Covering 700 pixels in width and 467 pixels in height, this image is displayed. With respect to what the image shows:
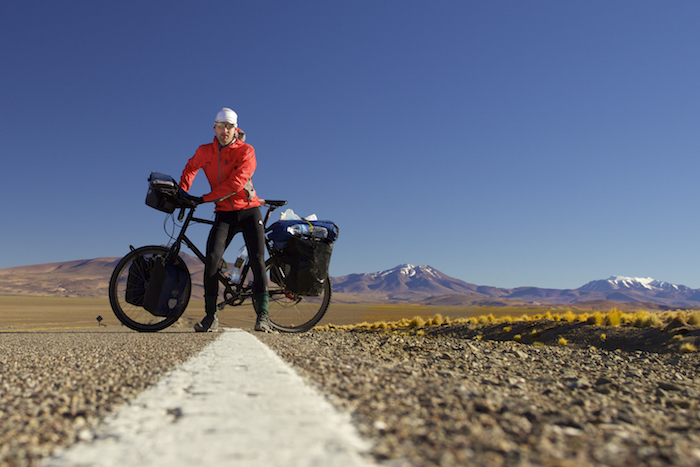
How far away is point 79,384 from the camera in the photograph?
2.02 meters

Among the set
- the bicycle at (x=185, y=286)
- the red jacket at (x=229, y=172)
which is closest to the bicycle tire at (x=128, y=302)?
the bicycle at (x=185, y=286)

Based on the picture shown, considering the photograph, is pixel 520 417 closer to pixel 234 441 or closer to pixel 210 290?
pixel 234 441

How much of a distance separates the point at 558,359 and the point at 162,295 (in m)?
4.21

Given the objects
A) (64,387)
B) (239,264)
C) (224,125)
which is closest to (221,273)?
(239,264)

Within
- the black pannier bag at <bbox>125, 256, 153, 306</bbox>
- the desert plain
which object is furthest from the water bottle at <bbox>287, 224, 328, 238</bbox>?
the desert plain

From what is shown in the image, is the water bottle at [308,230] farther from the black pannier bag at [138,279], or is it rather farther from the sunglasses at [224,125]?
the black pannier bag at [138,279]

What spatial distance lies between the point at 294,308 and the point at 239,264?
0.92 meters

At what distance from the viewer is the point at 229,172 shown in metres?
5.16

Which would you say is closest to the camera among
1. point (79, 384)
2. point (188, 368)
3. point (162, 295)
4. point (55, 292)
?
point (79, 384)

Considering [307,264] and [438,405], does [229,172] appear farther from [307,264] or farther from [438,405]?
[438,405]

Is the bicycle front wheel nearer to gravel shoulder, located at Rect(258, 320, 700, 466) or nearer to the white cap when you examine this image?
the white cap

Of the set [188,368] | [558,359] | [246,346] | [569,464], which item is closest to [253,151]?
[246,346]

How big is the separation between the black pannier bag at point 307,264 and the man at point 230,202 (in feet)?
1.23

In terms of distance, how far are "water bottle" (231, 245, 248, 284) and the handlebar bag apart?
524 mm
